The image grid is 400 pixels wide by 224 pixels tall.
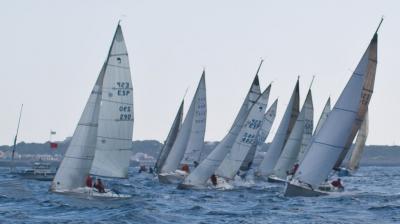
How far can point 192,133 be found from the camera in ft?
244

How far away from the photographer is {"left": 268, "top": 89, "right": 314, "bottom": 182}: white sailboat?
72188mm

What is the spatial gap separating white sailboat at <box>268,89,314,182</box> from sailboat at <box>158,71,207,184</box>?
6.44m

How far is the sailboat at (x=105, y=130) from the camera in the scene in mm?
46250

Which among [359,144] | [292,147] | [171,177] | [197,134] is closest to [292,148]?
[292,147]

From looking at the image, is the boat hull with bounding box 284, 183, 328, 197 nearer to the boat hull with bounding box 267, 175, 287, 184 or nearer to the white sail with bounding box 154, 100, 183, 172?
the boat hull with bounding box 267, 175, 287, 184

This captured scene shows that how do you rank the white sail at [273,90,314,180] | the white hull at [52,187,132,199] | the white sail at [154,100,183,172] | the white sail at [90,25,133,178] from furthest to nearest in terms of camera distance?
the white sail at [154,100,183,172] → the white sail at [273,90,314,180] → the white sail at [90,25,133,178] → the white hull at [52,187,132,199]

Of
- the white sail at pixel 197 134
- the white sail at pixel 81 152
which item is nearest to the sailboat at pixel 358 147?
the white sail at pixel 197 134

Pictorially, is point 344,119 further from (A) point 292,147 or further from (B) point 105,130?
(A) point 292,147

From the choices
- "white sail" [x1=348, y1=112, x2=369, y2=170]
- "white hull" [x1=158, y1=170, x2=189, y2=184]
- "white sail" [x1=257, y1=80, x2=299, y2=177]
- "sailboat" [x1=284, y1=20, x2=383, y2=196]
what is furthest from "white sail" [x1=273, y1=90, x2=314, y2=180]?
"sailboat" [x1=284, y1=20, x2=383, y2=196]

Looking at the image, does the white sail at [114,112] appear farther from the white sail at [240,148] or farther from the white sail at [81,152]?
the white sail at [240,148]

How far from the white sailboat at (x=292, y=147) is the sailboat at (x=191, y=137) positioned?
6.44m

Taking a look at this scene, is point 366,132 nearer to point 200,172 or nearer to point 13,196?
point 200,172

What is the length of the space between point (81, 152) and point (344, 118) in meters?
13.6

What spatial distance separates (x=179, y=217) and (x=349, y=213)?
8.23 metres
